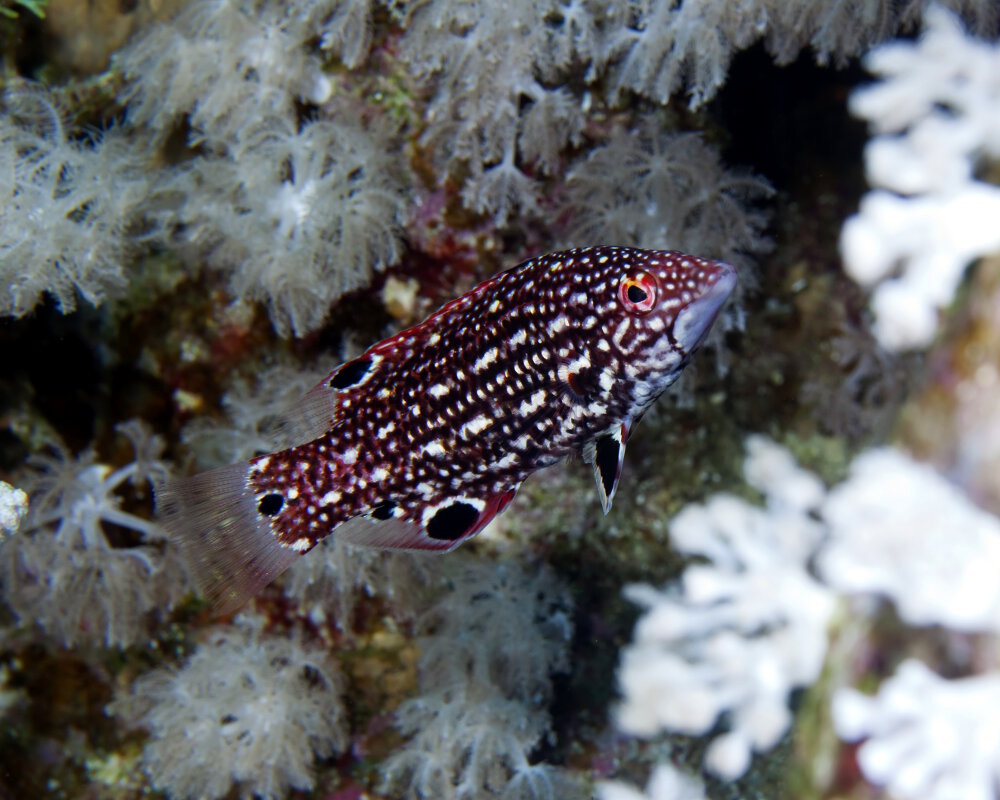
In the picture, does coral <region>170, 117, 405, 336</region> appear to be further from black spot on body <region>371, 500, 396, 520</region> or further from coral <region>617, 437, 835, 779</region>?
coral <region>617, 437, 835, 779</region>

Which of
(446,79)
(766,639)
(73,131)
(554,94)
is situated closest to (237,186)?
(73,131)

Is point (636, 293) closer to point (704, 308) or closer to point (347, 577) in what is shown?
point (704, 308)

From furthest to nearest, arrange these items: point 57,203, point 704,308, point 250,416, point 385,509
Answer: point 250,416 < point 57,203 < point 385,509 < point 704,308

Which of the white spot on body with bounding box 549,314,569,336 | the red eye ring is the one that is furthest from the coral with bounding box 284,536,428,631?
the red eye ring

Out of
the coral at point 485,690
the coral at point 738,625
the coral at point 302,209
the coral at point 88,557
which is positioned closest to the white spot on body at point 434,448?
the coral at point 302,209

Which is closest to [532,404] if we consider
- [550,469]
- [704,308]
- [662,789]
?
[704,308]

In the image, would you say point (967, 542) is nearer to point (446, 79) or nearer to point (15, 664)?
point (446, 79)
